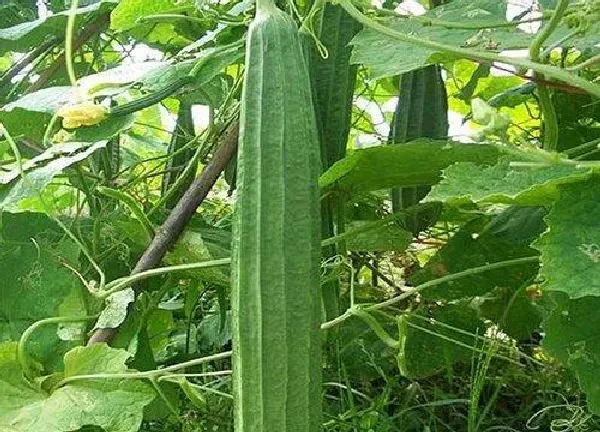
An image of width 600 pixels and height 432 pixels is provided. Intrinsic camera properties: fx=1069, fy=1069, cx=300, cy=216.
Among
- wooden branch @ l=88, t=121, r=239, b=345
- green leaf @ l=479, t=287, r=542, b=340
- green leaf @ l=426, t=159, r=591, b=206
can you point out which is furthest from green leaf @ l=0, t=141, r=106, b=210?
green leaf @ l=479, t=287, r=542, b=340

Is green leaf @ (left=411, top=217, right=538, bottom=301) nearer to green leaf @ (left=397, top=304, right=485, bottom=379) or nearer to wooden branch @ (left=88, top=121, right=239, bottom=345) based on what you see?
green leaf @ (left=397, top=304, right=485, bottom=379)

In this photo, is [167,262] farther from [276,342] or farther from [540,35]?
[540,35]

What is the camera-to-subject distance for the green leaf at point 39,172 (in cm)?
128

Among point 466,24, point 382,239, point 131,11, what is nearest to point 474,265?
point 382,239

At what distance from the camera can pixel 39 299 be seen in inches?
55.6

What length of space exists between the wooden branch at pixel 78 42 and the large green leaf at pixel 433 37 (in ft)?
1.91

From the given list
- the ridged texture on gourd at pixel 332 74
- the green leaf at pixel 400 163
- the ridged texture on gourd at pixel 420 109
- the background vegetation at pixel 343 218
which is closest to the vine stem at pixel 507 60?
the background vegetation at pixel 343 218

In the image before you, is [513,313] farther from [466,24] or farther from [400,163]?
[466,24]

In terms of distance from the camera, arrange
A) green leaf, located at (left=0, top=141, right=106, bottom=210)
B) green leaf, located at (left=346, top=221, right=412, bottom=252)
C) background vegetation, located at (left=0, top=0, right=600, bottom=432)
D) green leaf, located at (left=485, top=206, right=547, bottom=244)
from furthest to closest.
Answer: green leaf, located at (left=346, top=221, right=412, bottom=252) < green leaf, located at (left=485, top=206, right=547, bottom=244) < green leaf, located at (left=0, top=141, right=106, bottom=210) < background vegetation, located at (left=0, top=0, right=600, bottom=432)

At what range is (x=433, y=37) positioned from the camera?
117cm

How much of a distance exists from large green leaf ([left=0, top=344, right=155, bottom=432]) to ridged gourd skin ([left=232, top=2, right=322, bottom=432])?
0.25m

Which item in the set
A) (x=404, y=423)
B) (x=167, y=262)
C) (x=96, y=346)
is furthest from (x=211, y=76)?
(x=404, y=423)

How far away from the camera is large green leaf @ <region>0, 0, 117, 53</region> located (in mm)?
1545

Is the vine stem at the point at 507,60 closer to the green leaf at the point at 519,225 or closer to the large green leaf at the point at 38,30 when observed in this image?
the green leaf at the point at 519,225
